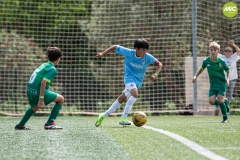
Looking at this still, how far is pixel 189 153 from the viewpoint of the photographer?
16.1 ft

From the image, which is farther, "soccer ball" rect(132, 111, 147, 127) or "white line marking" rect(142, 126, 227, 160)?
"soccer ball" rect(132, 111, 147, 127)

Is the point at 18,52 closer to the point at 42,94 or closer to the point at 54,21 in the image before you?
the point at 54,21

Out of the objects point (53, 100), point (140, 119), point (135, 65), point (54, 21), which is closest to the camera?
point (53, 100)

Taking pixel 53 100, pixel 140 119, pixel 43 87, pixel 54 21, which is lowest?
pixel 140 119

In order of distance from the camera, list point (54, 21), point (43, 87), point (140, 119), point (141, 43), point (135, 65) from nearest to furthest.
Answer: point (43, 87), point (140, 119), point (141, 43), point (135, 65), point (54, 21)

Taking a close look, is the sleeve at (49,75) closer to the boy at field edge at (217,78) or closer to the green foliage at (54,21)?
the boy at field edge at (217,78)

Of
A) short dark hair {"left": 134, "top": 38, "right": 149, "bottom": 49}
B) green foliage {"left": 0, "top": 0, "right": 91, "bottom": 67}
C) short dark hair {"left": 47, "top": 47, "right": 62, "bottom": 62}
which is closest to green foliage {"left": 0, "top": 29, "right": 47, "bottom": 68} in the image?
green foliage {"left": 0, "top": 0, "right": 91, "bottom": 67}

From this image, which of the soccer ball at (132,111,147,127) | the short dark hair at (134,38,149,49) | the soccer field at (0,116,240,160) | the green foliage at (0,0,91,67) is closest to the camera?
the soccer field at (0,116,240,160)

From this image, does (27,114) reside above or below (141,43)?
below

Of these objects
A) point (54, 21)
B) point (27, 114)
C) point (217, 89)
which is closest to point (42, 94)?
point (27, 114)

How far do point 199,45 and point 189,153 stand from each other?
11.5m

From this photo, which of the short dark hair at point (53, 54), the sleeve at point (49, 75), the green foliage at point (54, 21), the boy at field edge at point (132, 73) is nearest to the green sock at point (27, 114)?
the sleeve at point (49, 75)

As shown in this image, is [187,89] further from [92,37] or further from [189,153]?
[189,153]

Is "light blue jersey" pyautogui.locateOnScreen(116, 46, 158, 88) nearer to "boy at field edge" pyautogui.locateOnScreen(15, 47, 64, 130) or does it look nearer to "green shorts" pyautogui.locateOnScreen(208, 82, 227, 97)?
"boy at field edge" pyautogui.locateOnScreen(15, 47, 64, 130)
